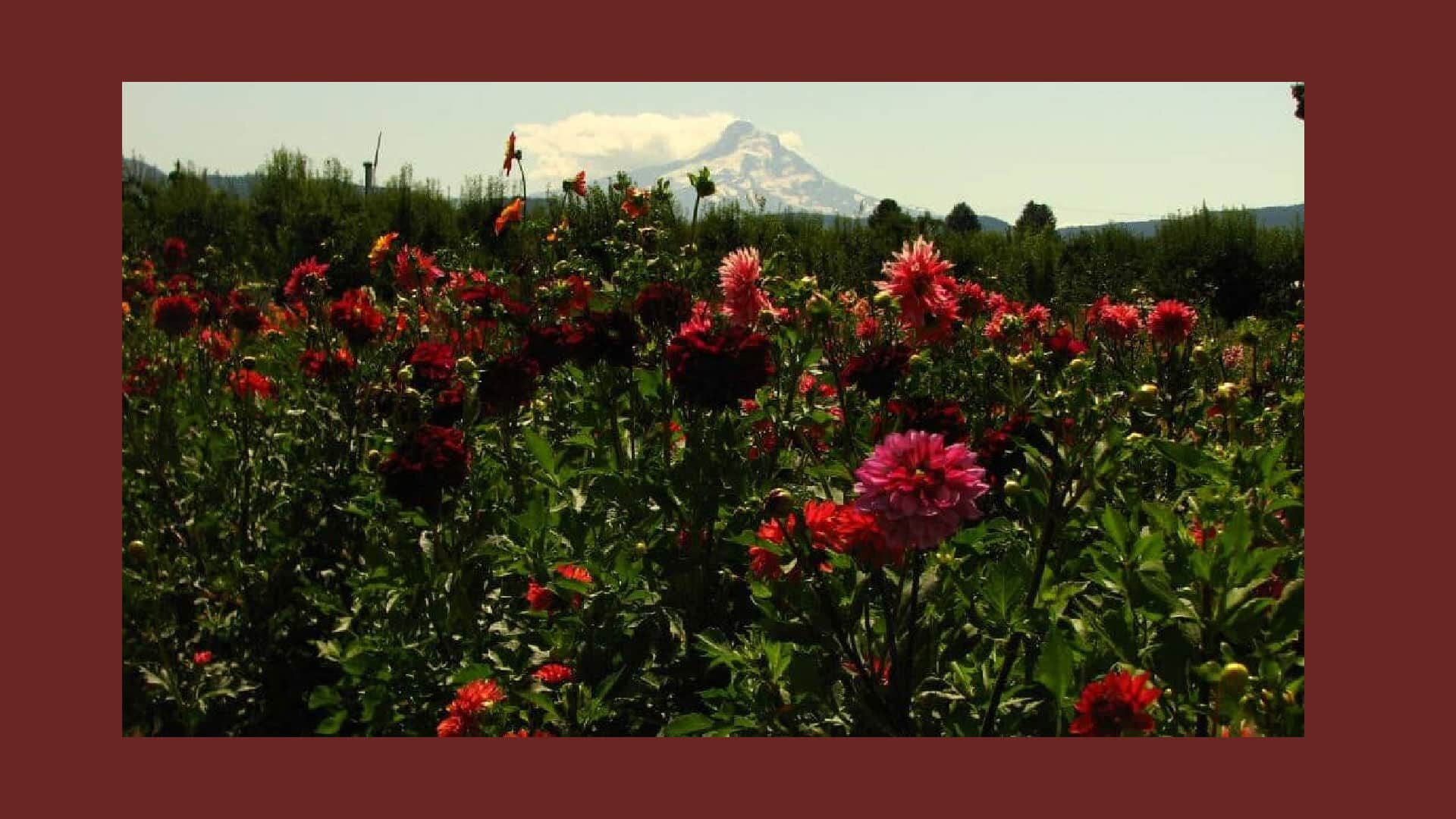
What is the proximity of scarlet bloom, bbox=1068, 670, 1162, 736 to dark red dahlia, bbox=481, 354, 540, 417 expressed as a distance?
1.77 meters

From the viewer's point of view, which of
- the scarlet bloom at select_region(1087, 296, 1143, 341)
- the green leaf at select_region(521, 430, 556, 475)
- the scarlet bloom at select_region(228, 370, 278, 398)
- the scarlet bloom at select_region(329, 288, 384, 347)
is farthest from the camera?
the scarlet bloom at select_region(1087, 296, 1143, 341)

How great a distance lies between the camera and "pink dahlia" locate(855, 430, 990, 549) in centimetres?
157

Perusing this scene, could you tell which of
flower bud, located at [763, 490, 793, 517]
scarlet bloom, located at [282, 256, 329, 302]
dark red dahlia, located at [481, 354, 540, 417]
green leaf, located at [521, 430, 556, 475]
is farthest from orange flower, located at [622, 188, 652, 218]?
flower bud, located at [763, 490, 793, 517]

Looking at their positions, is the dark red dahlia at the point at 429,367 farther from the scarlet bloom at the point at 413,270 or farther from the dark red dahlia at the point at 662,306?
the scarlet bloom at the point at 413,270

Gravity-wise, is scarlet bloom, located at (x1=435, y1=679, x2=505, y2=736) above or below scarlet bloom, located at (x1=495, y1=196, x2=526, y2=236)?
below

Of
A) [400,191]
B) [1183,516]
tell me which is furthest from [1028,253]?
[1183,516]

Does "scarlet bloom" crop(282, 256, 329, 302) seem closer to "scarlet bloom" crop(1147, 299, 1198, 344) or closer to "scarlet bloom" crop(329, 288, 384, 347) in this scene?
"scarlet bloom" crop(329, 288, 384, 347)

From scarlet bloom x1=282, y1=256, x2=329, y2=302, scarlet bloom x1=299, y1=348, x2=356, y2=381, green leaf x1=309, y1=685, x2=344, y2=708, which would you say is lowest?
green leaf x1=309, y1=685, x2=344, y2=708

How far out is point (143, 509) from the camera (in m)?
3.25

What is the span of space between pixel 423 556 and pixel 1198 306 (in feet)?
18.8

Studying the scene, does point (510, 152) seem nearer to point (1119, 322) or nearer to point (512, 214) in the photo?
point (512, 214)

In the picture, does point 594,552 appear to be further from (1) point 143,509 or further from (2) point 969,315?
(2) point 969,315

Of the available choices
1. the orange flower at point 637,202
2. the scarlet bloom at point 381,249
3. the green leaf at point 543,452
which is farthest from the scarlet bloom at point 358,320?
the green leaf at point 543,452

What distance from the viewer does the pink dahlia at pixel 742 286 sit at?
271cm
